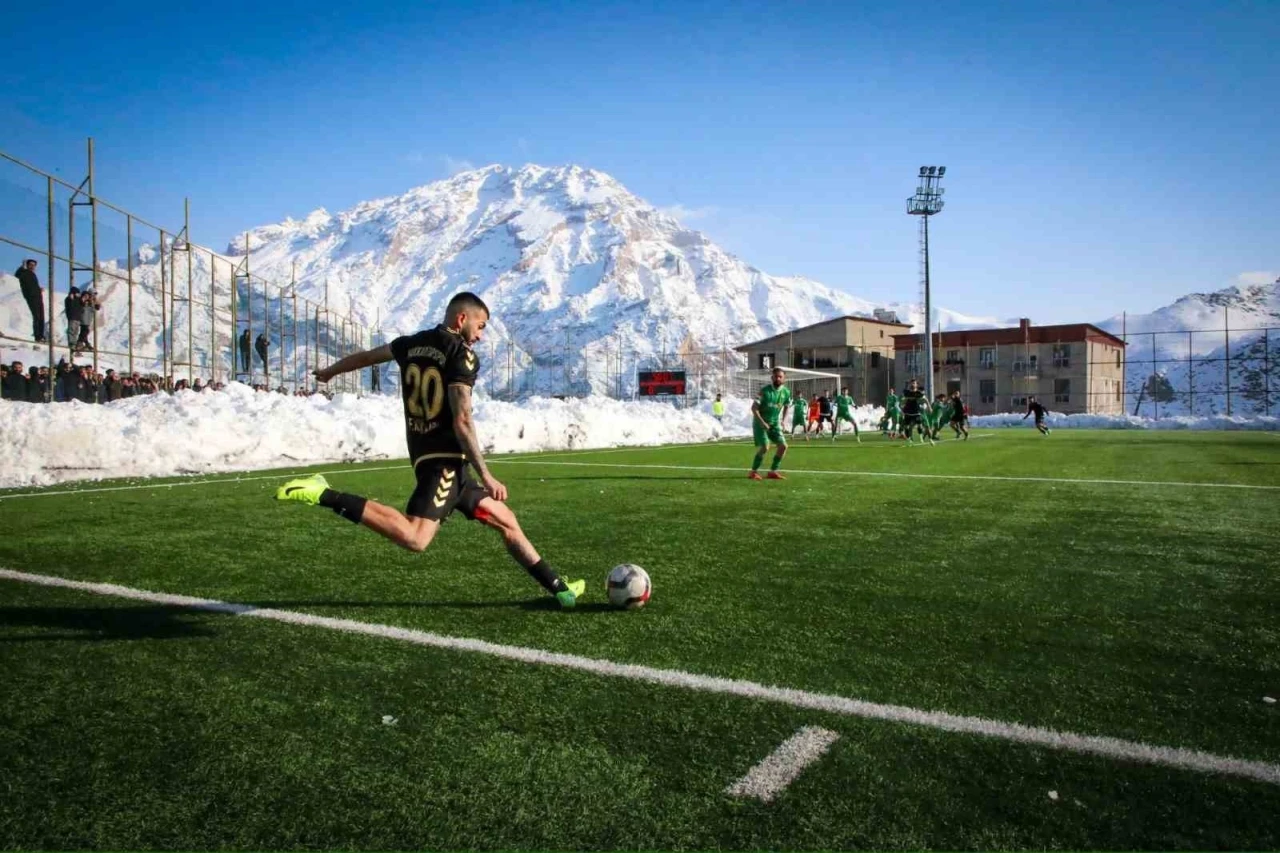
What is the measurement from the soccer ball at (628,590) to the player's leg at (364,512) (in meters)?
1.18

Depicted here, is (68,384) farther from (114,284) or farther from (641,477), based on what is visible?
(641,477)

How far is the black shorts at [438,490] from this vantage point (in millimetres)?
4758

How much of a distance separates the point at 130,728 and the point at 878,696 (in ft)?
10.1

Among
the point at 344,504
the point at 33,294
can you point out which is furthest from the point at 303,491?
the point at 33,294

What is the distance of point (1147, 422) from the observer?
149 feet

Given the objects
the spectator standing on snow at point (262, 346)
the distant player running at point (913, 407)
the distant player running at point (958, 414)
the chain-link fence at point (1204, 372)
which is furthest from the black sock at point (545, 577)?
the chain-link fence at point (1204, 372)

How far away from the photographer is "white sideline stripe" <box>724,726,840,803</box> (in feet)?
8.77

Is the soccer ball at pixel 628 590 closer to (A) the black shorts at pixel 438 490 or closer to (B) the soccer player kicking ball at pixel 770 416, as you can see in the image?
(A) the black shorts at pixel 438 490

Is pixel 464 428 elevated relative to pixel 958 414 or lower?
lower

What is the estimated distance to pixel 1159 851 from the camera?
2.33 m

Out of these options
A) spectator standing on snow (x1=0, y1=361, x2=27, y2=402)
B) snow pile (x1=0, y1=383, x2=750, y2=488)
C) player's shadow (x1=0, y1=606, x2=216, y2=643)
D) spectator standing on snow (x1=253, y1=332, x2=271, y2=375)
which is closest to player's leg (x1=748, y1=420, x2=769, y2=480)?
snow pile (x1=0, y1=383, x2=750, y2=488)

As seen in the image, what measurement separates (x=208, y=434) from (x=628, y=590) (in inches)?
519

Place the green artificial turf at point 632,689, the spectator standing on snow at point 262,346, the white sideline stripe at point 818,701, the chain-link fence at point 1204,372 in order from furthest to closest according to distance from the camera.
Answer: the chain-link fence at point 1204,372 < the spectator standing on snow at point 262,346 < the white sideline stripe at point 818,701 < the green artificial turf at point 632,689

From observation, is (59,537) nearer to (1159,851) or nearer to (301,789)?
(301,789)
